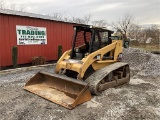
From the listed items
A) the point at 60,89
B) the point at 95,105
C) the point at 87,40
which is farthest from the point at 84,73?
the point at 87,40

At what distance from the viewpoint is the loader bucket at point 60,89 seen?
5.19 m

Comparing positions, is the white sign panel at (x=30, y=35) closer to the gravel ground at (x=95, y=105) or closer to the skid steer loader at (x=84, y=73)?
the gravel ground at (x=95, y=105)

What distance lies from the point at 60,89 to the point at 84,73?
88 cm

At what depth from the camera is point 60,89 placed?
6102mm

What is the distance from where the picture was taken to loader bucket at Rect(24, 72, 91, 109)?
5.19 metres

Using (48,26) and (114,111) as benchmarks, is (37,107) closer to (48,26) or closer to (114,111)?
(114,111)

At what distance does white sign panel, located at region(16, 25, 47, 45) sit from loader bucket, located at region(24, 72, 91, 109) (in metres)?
4.67

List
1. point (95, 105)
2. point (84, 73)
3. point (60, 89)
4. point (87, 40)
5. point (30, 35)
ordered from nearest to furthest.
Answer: point (95, 105), point (60, 89), point (84, 73), point (87, 40), point (30, 35)

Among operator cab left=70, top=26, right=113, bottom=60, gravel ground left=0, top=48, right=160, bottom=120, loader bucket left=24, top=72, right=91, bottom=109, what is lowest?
gravel ground left=0, top=48, right=160, bottom=120

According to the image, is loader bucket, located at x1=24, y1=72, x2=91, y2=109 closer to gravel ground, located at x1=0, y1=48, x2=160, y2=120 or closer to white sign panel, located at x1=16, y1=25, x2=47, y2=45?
gravel ground, located at x1=0, y1=48, x2=160, y2=120

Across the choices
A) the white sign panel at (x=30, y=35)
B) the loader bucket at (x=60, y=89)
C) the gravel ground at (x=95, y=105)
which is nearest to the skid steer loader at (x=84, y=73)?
the loader bucket at (x=60, y=89)

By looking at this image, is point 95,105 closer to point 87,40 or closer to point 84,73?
point 84,73

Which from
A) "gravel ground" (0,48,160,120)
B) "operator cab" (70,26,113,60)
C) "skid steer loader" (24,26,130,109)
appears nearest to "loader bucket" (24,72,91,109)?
"skid steer loader" (24,26,130,109)

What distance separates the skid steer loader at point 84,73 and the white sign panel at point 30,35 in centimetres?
452
